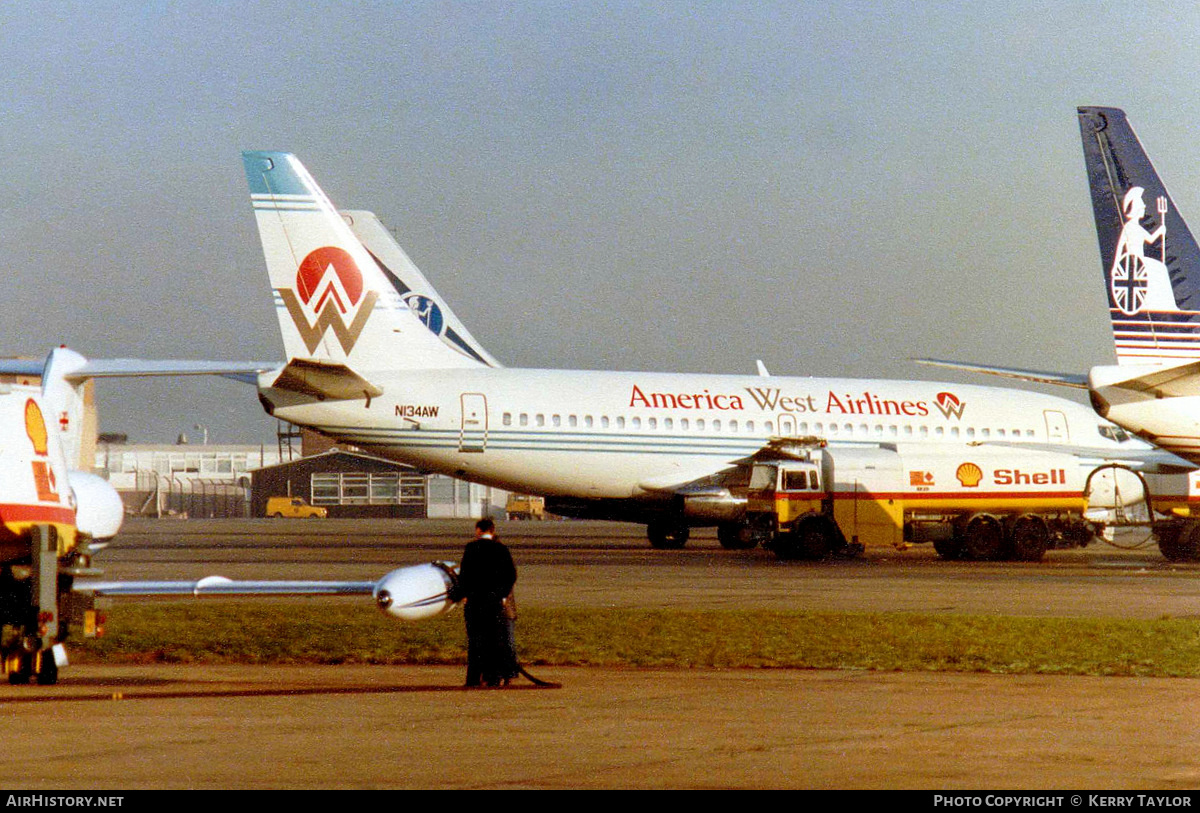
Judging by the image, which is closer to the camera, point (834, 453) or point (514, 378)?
point (834, 453)

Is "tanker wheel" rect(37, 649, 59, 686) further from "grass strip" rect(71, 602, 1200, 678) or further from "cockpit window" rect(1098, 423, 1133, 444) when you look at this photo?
"cockpit window" rect(1098, 423, 1133, 444)

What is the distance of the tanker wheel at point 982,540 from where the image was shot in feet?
113

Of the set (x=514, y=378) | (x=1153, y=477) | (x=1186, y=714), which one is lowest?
(x=1186, y=714)

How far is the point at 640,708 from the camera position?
40.3ft

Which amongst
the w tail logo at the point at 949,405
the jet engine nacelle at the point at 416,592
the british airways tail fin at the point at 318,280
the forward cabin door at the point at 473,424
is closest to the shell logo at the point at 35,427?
the jet engine nacelle at the point at 416,592

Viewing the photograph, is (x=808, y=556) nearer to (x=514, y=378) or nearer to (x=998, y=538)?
(x=998, y=538)

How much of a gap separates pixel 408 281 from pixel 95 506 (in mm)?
32781

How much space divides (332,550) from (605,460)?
6835 mm

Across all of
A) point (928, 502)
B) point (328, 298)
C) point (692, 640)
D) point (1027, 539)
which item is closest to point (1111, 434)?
point (1027, 539)

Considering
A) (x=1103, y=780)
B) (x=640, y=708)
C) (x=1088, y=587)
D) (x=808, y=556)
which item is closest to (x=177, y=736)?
(x=640, y=708)

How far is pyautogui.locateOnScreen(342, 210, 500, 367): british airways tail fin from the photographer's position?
45.0 m

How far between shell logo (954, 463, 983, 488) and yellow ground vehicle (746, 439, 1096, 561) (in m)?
0.02

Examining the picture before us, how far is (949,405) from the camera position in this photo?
1613 inches

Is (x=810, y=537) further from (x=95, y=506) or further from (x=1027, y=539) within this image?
(x=95, y=506)
